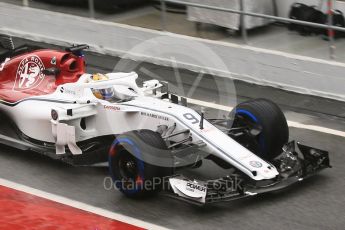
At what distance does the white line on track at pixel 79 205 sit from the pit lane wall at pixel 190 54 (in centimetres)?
467

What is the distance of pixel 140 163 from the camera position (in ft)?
28.8

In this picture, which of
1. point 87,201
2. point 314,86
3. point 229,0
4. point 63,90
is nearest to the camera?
point 87,201

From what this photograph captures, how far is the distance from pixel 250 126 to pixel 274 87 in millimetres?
3483

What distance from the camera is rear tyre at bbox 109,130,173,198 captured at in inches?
344

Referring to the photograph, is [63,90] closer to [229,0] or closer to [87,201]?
[87,201]

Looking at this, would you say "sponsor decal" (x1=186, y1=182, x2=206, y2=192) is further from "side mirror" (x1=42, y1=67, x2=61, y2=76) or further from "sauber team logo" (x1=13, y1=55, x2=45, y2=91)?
"sauber team logo" (x1=13, y1=55, x2=45, y2=91)

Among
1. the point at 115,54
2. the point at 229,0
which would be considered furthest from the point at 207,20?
the point at 115,54

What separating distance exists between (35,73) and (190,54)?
3753 millimetres

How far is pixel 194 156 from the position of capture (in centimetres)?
914

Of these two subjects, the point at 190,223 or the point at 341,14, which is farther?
the point at 341,14

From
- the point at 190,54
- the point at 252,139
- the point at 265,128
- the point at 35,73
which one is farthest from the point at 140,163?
the point at 190,54

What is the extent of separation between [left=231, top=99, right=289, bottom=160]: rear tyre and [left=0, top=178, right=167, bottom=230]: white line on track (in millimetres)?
1561

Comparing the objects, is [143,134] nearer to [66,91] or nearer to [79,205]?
[79,205]

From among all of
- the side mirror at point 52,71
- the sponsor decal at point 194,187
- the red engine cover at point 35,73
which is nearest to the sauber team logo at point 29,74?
the red engine cover at point 35,73
